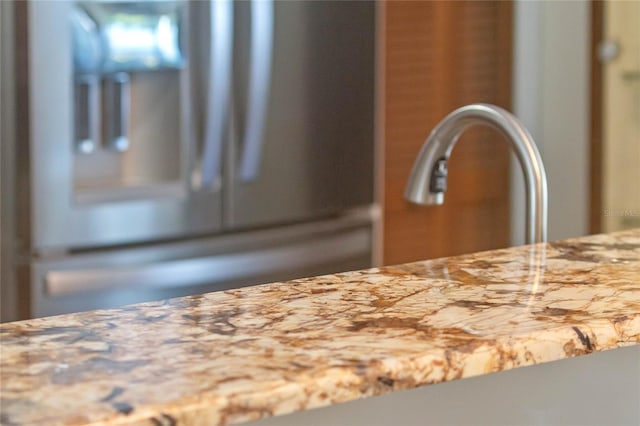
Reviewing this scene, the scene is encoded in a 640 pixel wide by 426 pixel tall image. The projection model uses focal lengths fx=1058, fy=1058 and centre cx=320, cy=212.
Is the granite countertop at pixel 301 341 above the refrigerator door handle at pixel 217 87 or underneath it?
underneath

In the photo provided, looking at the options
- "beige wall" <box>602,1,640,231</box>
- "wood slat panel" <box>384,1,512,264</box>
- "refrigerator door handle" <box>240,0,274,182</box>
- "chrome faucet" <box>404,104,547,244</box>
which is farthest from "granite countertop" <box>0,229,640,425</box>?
"beige wall" <box>602,1,640,231</box>

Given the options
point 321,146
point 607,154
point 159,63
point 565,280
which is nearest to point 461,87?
point 607,154

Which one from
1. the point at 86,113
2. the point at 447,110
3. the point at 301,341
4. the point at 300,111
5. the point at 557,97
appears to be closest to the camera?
the point at 301,341

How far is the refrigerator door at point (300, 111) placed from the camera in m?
2.39

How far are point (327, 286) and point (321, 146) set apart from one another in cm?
163

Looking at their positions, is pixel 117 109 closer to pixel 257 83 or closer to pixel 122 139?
pixel 122 139

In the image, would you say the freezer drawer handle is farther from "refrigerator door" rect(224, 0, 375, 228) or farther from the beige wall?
the beige wall

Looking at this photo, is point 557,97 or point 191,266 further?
point 557,97

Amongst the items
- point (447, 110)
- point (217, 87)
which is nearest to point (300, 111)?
point (217, 87)

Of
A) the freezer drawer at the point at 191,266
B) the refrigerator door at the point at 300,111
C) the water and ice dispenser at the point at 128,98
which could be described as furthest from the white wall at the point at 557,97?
the water and ice dispenser at the point at 128,98

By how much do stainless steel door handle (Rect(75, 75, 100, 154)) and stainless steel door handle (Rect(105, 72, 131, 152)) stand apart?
3 centimetres

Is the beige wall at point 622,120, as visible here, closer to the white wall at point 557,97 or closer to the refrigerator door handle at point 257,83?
the white wall at point 557,97

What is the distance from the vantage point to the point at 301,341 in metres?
0.75

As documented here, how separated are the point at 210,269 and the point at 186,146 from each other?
0.28 m
